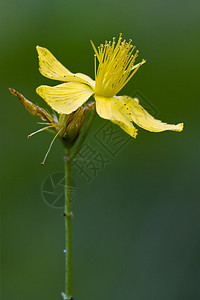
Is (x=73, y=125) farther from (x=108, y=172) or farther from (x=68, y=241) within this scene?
(x=108, y=172)

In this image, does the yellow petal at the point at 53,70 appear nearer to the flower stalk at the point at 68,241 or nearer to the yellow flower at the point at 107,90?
the yellow flower at the point at 107,90

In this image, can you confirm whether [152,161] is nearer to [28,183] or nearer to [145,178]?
[145,178]

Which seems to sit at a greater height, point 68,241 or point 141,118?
point 141,118

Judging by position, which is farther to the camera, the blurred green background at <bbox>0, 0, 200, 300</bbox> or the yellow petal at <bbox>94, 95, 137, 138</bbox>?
the blurred green background at <bbox>0, 0, 200, 300</bbox>

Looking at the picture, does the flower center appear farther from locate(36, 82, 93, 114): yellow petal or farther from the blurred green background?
the blurred green background

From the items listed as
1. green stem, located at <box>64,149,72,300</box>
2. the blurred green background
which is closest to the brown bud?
green stem, located at <box>64,149,72,300</box>

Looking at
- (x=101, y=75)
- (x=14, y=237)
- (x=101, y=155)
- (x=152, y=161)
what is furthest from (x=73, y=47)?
(x=14, y=237)

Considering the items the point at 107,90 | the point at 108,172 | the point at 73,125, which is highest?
the point at 107,90

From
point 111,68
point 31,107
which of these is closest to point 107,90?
point 111,68

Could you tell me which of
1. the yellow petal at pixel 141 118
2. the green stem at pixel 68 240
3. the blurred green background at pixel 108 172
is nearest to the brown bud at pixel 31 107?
the green stem at pixel 68 240
